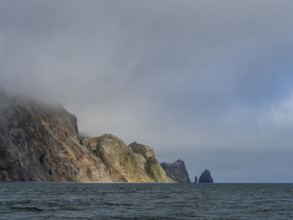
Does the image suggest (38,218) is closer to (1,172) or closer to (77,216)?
(77,216)

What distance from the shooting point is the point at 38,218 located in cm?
3319

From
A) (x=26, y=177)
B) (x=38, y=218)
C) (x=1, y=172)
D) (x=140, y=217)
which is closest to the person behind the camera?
(x=38, y=218)

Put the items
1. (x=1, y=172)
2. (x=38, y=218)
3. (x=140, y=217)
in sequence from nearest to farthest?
(x=38, y=218) < (x=140, y=217) < (x=1, y=172)

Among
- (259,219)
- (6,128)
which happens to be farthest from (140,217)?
(6,128)

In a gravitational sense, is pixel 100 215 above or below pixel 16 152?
below

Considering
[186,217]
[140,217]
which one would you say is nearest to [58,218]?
[140,217]

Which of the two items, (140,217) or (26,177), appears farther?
(26,177)

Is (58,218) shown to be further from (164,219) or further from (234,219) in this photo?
(234,219)

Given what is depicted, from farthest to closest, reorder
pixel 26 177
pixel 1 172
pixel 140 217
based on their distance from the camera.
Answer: pixel 26 177, pixel 1 172, pixel 140 217

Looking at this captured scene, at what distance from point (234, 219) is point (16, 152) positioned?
18157 centimetres

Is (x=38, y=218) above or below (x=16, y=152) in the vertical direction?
below

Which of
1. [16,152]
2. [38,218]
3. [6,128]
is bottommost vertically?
[38,218]

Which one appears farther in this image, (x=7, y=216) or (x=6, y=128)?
(x=6, y=128)

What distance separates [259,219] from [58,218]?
70.1ft
